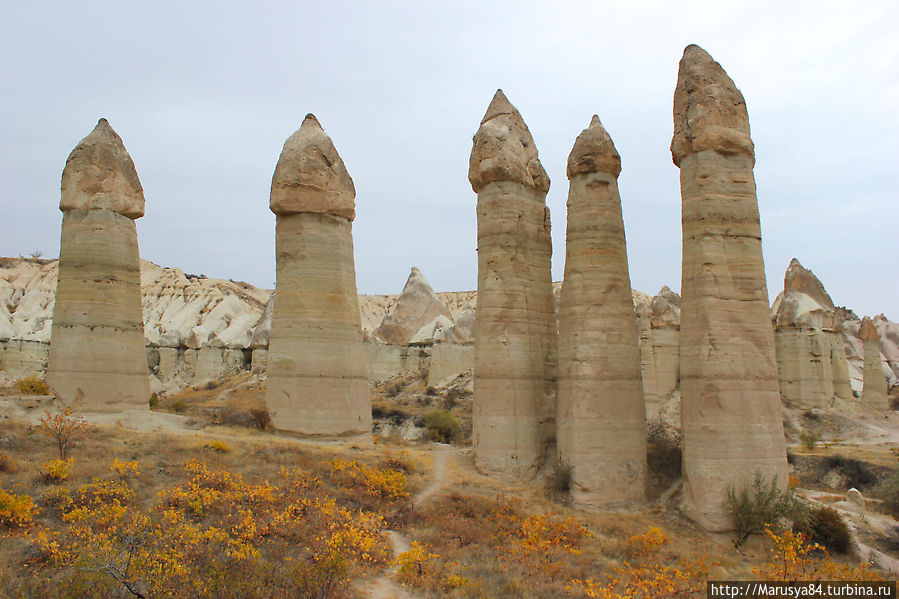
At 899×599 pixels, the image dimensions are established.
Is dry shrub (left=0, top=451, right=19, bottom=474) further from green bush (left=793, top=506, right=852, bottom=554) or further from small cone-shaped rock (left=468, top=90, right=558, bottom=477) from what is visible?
green bush (left=793, top=506, right=852, bottom=554)

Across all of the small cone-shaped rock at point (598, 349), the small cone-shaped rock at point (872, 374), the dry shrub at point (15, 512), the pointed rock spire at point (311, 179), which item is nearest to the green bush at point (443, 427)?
the pointed rock spire at point (311, 179)

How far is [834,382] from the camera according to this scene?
32.4 m

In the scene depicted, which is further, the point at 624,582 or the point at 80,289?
the point at 80,289

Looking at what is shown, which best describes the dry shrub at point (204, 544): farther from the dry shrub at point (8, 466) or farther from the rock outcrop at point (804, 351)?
the rock outcrop at point (804, 351)

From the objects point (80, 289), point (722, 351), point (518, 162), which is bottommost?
point (722, 351)

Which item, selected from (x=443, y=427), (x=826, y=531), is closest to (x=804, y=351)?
(x=443, y=427)

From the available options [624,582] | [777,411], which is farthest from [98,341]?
[777,411]

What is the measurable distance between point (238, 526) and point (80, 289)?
10.2m

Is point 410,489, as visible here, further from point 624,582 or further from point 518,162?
point 518,162

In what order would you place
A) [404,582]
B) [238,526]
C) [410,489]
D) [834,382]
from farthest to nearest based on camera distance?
[834,382] < [410,489] < [238,526] < [404,582]

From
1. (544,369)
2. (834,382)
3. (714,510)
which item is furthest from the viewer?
(834,382)

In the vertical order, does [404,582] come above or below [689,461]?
below

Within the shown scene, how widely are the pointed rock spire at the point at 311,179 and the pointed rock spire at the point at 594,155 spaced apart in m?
6.23

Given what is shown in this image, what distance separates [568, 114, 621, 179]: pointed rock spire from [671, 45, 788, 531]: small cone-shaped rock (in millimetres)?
1666
